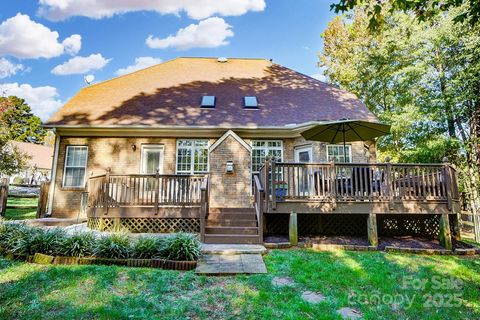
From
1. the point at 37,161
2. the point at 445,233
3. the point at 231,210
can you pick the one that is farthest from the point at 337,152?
the point at 37,161

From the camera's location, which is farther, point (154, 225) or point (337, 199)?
point (154, 225)

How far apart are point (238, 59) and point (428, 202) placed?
40.2ft

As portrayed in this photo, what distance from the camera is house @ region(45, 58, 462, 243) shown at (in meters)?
7.16

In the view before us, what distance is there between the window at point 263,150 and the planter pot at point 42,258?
7.00 m

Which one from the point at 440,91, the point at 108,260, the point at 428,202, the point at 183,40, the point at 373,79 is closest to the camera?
the point at 108,260

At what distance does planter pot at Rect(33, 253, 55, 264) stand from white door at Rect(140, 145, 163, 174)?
17.7ft

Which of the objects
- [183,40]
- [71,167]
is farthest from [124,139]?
[183,40]

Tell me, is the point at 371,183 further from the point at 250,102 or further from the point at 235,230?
the point at 250,102

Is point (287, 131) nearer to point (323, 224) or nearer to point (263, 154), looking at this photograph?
point (263, 154)

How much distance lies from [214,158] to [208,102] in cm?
333

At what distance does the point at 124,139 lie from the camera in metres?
10.4

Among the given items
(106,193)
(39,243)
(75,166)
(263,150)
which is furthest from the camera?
(263,150)

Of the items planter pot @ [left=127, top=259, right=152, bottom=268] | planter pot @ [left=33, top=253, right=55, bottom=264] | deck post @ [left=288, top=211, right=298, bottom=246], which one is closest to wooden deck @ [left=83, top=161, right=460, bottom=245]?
deck post @ [left=288, top=211, right=298, bottom=246]

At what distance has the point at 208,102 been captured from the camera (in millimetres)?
11562
